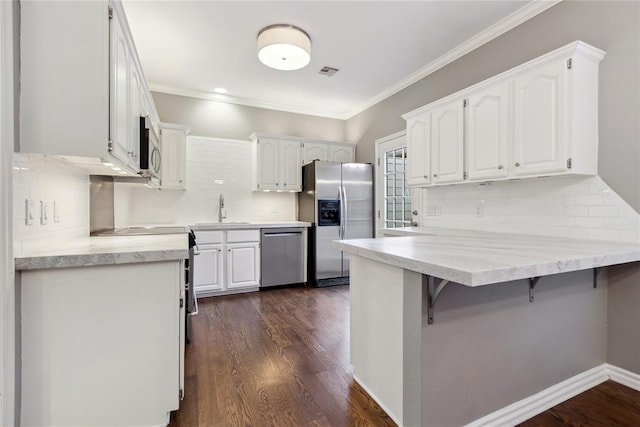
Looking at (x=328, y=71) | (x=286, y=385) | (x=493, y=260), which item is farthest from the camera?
(x=328, y=71)

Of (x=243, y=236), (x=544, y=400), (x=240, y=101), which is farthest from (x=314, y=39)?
(x=544, y=400)

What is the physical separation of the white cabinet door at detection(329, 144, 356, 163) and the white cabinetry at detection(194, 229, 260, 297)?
71.7 inches

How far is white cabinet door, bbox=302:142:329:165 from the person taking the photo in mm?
4742

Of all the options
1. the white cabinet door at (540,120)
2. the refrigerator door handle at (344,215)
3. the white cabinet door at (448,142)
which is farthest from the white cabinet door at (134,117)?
the refrigerator door handle at (344,215)

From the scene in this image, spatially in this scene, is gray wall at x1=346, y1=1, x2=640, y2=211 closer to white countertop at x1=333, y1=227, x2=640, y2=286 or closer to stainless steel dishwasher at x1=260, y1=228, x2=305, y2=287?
white countertop at x1=333, y1=227, x2=640, y2=286

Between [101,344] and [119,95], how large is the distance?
4.21ft

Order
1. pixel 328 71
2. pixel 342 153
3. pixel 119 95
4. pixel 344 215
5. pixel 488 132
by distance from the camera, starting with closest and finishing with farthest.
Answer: pixel 119 95
pixel 488 132
pixel 328 71
pixel 344 215
pixel 342 153

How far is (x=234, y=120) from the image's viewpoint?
180 inches

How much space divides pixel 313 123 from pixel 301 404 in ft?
A: 14.1

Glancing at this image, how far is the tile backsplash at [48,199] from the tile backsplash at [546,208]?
323 centimetres

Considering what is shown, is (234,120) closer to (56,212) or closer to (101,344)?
(56,212)

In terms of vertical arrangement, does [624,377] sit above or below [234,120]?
below

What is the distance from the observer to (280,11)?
8.44 feet

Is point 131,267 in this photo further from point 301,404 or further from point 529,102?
point 529,102
